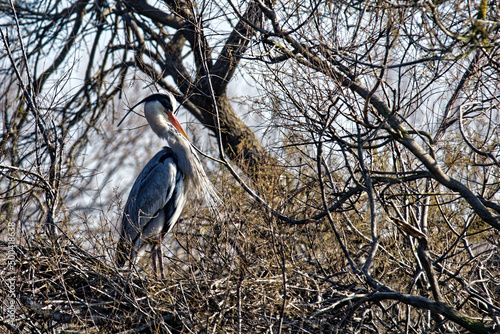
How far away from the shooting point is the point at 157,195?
4805mm

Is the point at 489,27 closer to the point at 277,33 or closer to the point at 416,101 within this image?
the point at 416,101

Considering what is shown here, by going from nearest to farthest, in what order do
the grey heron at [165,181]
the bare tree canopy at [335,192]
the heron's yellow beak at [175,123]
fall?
the bare tree canopy at [335,192] → the grey heron at [165,181] → the heron's yellow beak at [175,123]

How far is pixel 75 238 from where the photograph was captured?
3574 millimetres

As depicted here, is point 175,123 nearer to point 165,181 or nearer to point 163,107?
point 163,107

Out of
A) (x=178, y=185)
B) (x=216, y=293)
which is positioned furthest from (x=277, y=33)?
(x=178, y=185)

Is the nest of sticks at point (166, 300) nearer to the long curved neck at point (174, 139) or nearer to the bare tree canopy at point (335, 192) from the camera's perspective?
the bare tree canopy at point (335, 192)

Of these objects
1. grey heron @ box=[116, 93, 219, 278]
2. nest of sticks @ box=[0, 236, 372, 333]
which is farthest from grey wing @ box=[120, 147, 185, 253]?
nest of sticks @ box=[0, 236, 372, 333]

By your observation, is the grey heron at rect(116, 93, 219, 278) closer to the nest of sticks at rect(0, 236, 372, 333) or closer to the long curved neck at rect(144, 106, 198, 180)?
the long curved neck at rect(144, 106, 198, 180)

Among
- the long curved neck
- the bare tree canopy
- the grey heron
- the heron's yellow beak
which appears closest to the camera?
the bare tree canopy

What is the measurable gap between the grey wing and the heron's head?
1.19 feet

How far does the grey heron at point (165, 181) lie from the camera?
4.80 metres

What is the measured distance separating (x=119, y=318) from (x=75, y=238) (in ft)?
2.38

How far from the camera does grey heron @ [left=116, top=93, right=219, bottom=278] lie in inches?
189

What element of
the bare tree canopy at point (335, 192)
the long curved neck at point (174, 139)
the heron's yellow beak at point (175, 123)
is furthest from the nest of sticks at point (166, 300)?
the heron's yellow beak at point (175, 123)
